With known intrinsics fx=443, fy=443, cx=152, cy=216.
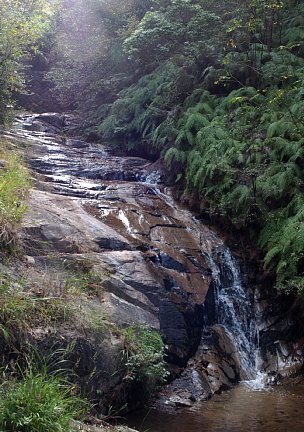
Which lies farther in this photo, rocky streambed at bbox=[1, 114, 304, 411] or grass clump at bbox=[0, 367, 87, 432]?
rocky streambed at bbox=[1, 114, 304, 411]

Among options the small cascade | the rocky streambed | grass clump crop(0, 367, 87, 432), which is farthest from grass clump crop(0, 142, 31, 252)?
the small cascade

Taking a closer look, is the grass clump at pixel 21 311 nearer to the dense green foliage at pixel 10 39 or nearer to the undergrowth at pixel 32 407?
the undergrowth at pixel 32 407

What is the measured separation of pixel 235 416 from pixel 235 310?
2.66 metres

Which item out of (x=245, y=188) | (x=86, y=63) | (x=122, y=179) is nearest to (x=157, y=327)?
(x=245, y=188)

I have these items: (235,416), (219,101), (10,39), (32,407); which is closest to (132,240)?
(235,416)

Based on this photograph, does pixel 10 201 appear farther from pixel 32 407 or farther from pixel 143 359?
pixel 32 407

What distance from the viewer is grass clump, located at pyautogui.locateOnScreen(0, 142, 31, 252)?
573cm

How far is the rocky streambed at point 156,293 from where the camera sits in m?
5.55

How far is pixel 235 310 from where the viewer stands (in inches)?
325

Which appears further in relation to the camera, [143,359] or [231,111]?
[231,111]

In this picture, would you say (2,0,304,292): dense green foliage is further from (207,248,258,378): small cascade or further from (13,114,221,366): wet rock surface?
(13,114,221,366): wet rock surface

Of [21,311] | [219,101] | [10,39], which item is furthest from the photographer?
[219,101]

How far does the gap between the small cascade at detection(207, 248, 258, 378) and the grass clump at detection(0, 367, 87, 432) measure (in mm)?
4315

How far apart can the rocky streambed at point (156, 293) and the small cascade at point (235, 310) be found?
2cm
